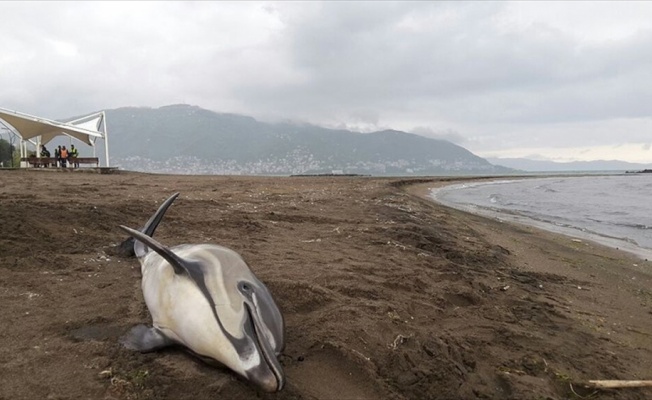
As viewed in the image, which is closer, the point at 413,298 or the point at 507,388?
the point at 507,388

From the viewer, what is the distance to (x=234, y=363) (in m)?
3.05

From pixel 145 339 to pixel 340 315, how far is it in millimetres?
1919

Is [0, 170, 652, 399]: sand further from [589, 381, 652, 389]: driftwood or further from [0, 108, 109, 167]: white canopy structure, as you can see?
[0, 108, 109, 167]: white canopy structure

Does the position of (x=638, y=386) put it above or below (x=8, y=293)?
below

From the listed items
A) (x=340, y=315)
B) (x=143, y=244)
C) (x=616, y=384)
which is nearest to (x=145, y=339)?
(x=340, y=315)

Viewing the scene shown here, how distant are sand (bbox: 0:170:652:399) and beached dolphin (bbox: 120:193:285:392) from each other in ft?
0.57

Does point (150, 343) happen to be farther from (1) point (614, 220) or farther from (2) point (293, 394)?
(1) point (614, 220)

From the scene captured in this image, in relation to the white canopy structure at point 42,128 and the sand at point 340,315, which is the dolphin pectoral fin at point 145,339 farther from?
the white canopy structure at point 42,128

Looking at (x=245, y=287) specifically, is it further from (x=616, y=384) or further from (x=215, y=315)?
(x=616, y=384)

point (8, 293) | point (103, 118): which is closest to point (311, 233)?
point (8, 293)

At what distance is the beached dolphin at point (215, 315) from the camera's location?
304 cm

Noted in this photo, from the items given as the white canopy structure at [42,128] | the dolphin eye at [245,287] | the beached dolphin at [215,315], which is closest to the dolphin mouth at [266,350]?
the beached dolphin at [215,315]

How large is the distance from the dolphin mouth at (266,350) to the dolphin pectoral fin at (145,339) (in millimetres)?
765

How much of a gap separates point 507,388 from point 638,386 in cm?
131
